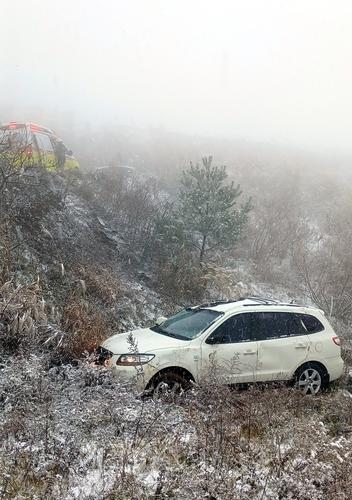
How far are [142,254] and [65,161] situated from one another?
3.88m

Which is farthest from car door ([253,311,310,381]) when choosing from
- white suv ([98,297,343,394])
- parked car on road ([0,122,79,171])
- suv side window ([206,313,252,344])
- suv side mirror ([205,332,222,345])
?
parked car on road ([0,122,79,171])

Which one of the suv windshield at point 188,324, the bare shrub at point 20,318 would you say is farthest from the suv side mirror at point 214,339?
the bare shrub at point 20,318

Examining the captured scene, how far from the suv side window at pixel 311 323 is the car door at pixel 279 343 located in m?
0.09

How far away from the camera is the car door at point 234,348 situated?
6.96 meters

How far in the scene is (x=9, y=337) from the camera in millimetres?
7152

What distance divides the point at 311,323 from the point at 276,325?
0.71m

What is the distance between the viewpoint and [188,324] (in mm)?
7719

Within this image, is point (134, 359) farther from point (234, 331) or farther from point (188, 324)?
point (234, 331)

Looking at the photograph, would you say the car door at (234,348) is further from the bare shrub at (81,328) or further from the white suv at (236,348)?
the bare shrub at (81,328)

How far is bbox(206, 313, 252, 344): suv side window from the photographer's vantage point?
7227mm

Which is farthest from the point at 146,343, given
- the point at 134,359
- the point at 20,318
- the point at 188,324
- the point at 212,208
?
the point at 212,208

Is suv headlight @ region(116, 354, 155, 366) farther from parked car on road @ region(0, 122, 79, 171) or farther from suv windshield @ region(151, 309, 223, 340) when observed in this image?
parked car on road @ region(0, 122, 79, 171)

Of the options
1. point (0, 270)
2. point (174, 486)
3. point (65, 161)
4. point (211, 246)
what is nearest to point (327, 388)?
point (174, 486)

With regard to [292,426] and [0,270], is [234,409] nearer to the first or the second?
[292,426]
